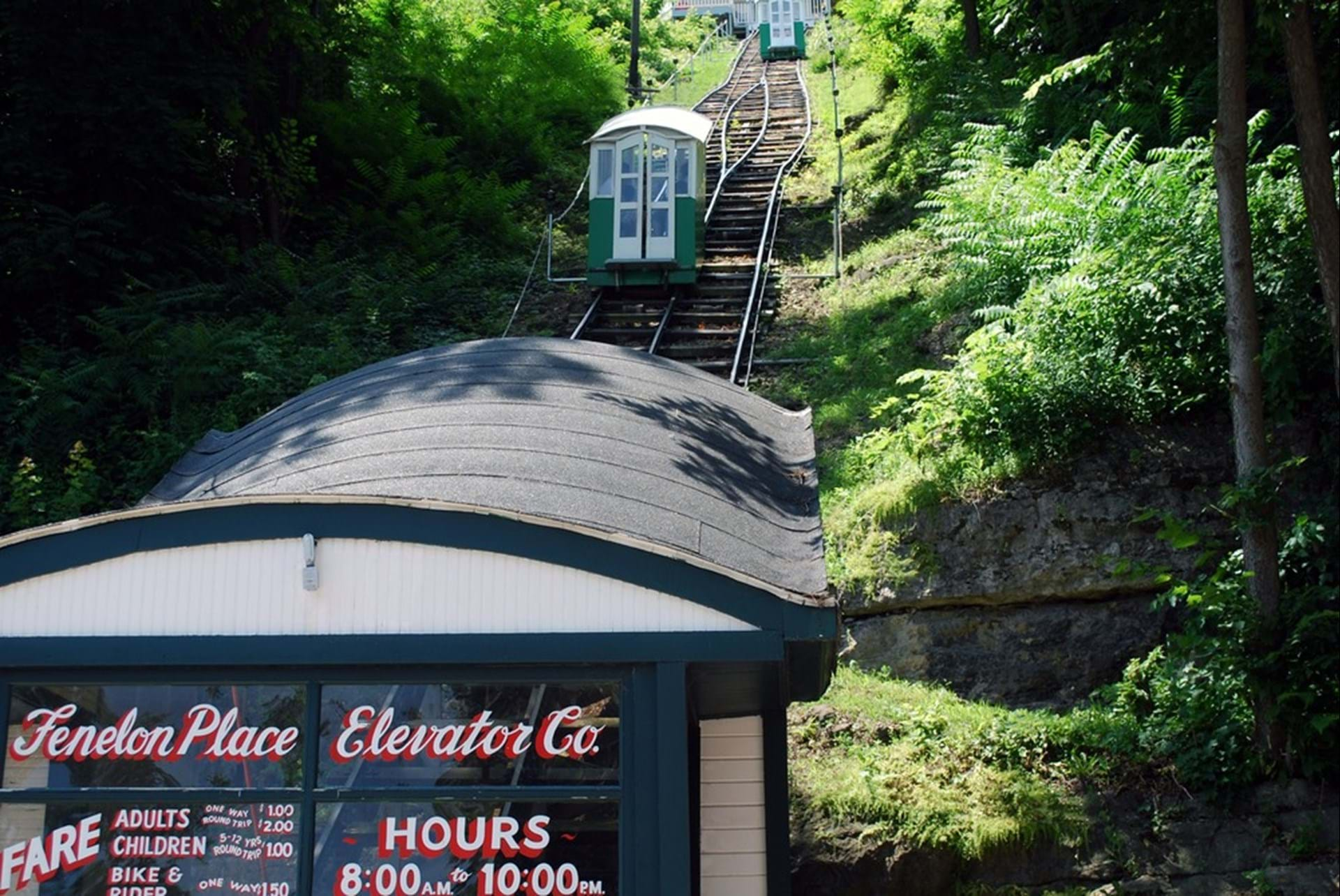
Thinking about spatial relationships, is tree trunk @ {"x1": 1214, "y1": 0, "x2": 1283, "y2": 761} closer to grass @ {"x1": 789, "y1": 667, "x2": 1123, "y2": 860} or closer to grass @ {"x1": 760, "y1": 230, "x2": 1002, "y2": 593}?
grass @ {"x1": 789, "y1": 667, "x2": 1123, "y2": 860}

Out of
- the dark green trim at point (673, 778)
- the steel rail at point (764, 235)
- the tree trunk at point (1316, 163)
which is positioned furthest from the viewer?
the steel rail at point (764, 235)

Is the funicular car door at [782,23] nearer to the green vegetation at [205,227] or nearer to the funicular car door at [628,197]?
the green vegetation at [205,227]

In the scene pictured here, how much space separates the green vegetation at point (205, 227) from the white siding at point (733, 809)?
8.62 meters

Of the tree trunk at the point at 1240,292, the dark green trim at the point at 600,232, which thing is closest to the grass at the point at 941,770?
the tree trunk at the point at 1240,292

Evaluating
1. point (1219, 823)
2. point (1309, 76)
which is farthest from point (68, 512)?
point (1309, 76)

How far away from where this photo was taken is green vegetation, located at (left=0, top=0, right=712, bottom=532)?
614 inches

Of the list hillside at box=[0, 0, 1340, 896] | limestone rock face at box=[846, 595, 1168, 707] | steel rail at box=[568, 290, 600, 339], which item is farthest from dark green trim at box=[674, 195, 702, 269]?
limestone rock face at box=[846, 595, 1168, 707]

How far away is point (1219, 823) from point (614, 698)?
17.1 feet

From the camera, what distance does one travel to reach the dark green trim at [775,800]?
7.41 m

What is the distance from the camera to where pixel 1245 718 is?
9.52 meters

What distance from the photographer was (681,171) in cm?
2105

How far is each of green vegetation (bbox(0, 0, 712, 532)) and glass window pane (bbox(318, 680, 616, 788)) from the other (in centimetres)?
900

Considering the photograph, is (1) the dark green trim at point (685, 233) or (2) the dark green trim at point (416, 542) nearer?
(2) the dark green trim at point (416, 542)

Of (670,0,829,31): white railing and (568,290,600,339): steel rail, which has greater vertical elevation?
(670,0,829,31): white railing
